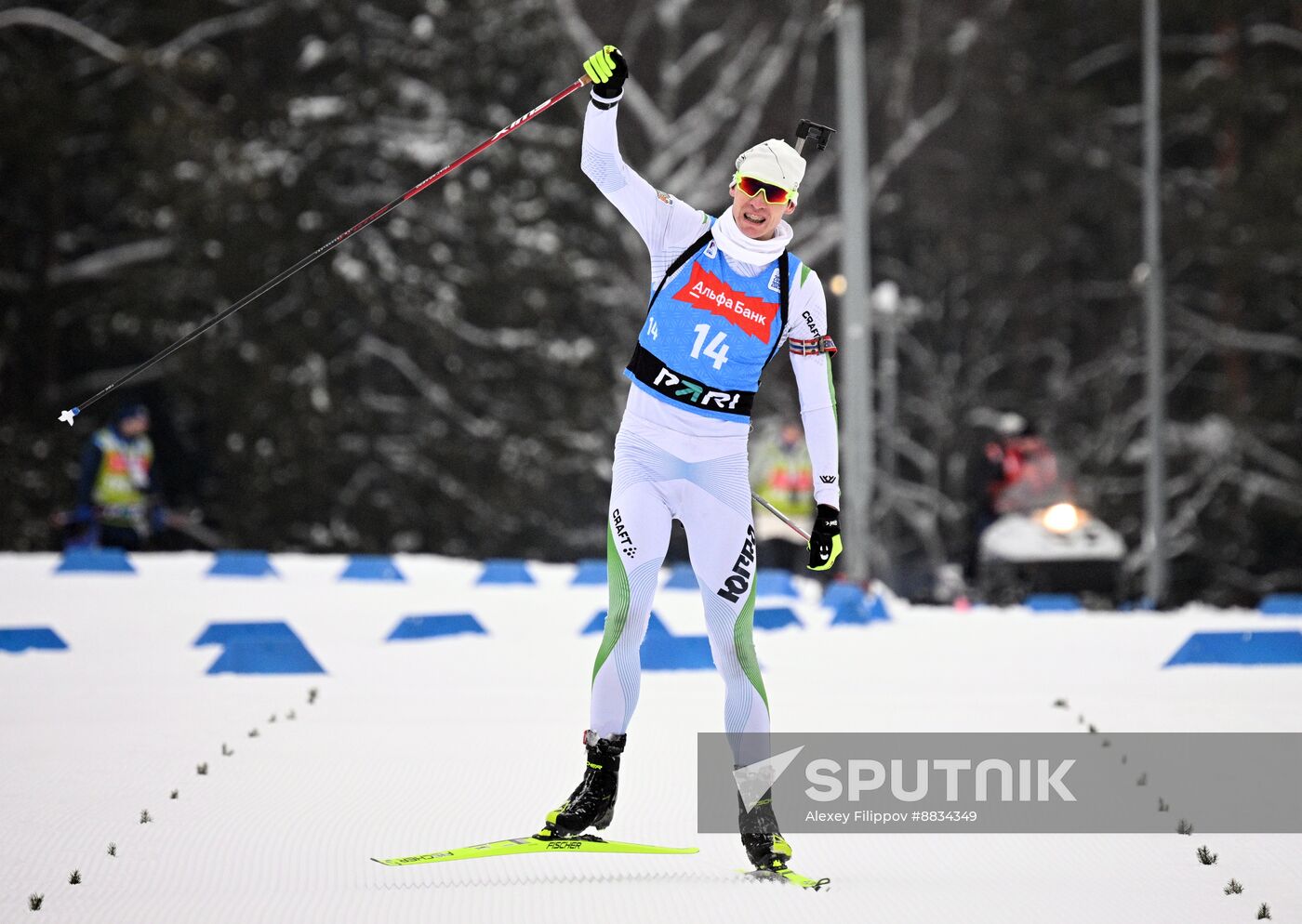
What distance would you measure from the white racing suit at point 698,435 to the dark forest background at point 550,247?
74.8 ft

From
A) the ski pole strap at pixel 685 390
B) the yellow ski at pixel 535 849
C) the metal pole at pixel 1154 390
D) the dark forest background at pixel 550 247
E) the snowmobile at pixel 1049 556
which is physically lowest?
the yellow ski at pixel 535 849

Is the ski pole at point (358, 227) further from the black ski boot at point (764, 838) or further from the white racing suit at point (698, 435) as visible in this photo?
the black ski boot at point (764, 838)

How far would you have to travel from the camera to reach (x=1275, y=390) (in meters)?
37.2

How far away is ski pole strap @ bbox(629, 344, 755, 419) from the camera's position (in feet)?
20.7

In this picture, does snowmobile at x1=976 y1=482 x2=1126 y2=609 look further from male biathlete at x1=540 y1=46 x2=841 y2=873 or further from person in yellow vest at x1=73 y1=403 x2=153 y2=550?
male biathlete at x1=540 y1=46 x2=841 y2=873

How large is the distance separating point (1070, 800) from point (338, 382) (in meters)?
26.1

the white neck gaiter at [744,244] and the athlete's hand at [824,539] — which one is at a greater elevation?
the white neck gaiter at [744,244]

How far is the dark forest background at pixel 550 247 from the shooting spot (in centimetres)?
3062

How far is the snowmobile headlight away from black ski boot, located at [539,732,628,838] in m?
13.4

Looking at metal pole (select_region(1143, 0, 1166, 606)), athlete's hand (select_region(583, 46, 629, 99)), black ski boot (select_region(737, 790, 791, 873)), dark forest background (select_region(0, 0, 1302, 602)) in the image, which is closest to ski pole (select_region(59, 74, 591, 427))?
athlete's hand (select_region(583, 46, 629, 99))

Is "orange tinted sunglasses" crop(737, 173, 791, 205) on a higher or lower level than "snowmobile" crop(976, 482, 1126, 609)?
lower

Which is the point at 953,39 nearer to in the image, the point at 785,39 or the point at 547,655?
the point at 785,39

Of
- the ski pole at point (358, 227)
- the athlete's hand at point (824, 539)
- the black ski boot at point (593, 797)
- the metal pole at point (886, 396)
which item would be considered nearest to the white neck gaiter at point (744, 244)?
the ski pole at point (358, 227)

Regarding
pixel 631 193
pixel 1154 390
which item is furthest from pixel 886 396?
pixel 631 193
